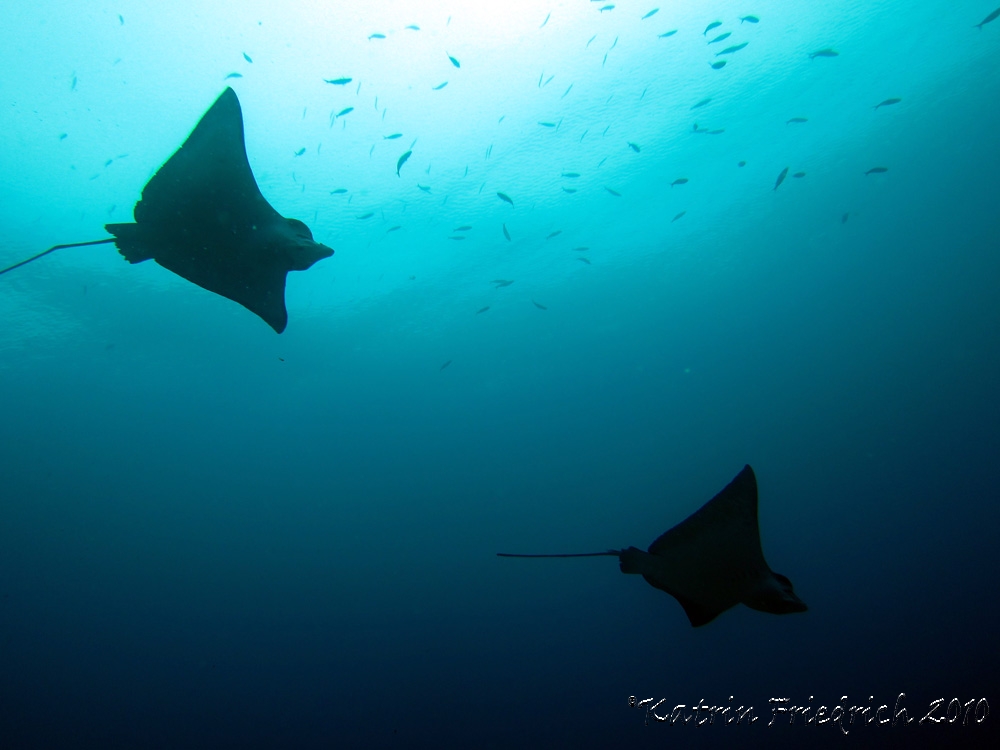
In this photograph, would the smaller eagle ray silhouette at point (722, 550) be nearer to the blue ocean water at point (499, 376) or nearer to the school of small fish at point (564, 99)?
the school of small fish at point (564, 99)

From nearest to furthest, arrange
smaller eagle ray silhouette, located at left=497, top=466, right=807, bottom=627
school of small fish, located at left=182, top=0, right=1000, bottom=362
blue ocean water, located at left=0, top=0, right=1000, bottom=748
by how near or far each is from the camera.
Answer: smaller eagle ray silhouette, located at left=497, top=466, right=807, bottom=627 → school of small fish, located at left=182, top=0, right=1000, bottom=362 → blue ocean water, located at left=0, top=0, right=1000, bottom=748

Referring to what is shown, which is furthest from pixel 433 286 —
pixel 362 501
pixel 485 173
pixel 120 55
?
pixel 362 501

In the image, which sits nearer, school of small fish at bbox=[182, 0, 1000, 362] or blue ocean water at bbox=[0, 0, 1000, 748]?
school of small fish at bbox=[182, 0, 1000, 362]

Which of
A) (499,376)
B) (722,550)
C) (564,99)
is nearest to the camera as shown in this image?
(722,550)

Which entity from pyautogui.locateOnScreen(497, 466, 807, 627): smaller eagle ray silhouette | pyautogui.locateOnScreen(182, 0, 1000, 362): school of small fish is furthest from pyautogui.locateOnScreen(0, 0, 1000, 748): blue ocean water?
pyautogui.locateOnScreen(497, 466, 807, 627): smaller eagle ray silhouette

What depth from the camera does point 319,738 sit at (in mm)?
21656

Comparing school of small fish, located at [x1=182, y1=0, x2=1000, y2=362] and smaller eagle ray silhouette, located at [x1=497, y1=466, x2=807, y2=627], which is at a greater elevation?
school of small fish, located at [x1=182, y1=0, x2=1000, y2=362]

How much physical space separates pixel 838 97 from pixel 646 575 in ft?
53.1

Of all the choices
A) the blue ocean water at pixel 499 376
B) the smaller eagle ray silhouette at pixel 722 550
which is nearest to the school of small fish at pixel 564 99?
the blue ocean water at pixel 499 376

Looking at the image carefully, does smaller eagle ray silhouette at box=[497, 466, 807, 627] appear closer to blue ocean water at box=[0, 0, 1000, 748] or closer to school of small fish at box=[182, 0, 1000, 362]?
school of small fish at box=[182, 0, 1000, 362]

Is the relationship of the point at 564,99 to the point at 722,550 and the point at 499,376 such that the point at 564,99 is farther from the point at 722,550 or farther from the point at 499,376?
the point at 499,376

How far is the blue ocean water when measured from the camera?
423 inches

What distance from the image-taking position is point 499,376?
83.0 feet

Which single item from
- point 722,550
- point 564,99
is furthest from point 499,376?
point 722,550
